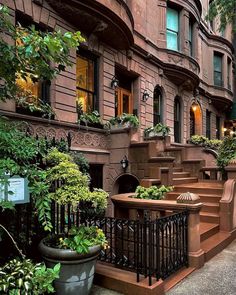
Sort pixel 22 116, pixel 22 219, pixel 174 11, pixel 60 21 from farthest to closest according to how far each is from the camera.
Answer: pixel 174 11 < pixel 60 21 < pixel 22 116 < pixel 22 219

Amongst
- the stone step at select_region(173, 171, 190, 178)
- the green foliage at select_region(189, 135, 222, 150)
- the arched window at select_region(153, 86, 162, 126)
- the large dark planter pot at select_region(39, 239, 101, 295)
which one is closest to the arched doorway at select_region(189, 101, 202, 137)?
the green foliage at select_region(189, 135, 222, 150)

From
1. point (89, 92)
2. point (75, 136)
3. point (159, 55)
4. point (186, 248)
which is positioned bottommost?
point (186, 248)

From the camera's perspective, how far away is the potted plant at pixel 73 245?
12.3 feet

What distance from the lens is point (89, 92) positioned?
991cm

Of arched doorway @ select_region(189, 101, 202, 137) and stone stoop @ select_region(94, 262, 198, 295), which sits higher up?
arched doorway @ select_region(189, 101, 202, 137)

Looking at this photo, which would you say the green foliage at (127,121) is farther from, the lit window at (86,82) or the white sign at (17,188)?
the white sign at (17,188)

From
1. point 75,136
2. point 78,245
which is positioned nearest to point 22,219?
point 78,245

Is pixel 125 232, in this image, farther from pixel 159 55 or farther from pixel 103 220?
pixel 159 55

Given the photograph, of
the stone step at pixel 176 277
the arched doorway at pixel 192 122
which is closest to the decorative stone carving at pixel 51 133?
the stone step at pixel 176 277

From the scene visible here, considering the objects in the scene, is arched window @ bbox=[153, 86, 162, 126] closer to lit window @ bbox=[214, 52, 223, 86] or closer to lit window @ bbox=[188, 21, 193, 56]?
lit window @ bbox=[188, 21, 193, 56]

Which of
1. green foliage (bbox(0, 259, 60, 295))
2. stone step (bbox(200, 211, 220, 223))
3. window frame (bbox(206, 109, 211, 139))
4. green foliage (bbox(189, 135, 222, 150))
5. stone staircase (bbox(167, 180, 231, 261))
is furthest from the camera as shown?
window frame (bbox(206, 109, 211, 139))

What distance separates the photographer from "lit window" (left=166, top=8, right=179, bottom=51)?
47.9ft

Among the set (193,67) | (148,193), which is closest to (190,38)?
(193,67)

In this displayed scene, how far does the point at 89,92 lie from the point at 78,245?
6.82m
